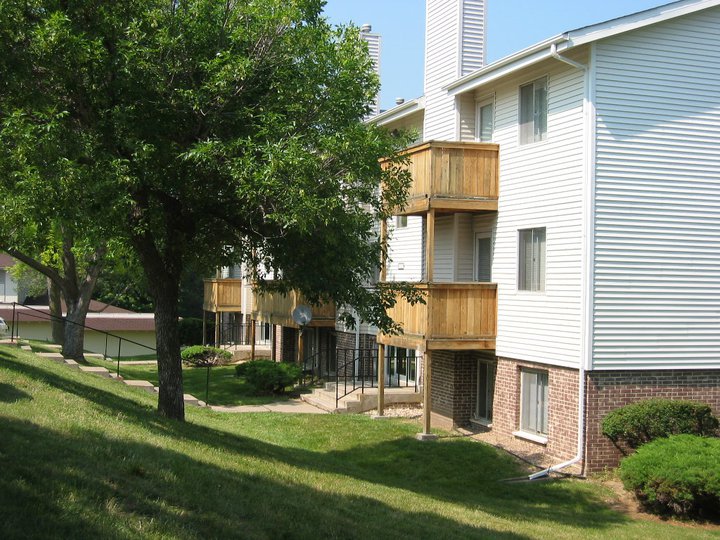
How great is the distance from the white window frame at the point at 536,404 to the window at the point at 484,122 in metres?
5.59

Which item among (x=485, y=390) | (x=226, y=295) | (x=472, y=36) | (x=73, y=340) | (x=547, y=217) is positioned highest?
(x=472, y=36)

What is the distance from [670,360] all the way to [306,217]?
8.54m

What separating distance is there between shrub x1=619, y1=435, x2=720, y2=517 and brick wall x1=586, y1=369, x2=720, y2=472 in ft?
5.70

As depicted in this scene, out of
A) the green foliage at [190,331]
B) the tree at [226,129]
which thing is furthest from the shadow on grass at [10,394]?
the green foliage at [190,331]

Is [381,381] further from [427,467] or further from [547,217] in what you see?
[547,217]

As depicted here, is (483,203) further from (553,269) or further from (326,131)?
(326,131)

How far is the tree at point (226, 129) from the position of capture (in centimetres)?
1259

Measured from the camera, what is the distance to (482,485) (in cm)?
1589

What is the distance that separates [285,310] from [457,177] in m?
12.9

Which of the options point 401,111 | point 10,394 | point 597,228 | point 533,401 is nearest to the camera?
point 10,394

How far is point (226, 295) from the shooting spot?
40.2 meters

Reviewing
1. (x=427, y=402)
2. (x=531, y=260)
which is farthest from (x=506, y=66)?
(x=427, y=402)

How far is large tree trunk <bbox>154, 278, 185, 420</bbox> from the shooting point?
1501 cm

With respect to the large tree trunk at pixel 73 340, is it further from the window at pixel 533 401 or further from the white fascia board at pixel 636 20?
the white fascia board at pixel 636 20
